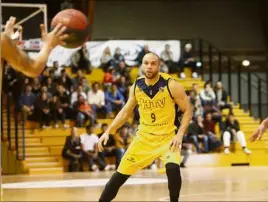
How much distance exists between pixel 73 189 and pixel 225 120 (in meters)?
10.0

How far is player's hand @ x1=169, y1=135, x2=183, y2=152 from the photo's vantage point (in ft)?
26.3

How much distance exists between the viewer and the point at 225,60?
28.1 metres

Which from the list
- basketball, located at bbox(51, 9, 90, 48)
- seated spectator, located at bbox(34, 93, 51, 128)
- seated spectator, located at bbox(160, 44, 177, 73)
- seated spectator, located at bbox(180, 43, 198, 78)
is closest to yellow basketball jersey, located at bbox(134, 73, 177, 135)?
basketball, located at bbox(51, 9, 90, 48)

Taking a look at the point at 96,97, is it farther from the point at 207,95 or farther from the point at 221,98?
the point at 221,98

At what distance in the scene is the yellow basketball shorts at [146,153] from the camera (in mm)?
8117

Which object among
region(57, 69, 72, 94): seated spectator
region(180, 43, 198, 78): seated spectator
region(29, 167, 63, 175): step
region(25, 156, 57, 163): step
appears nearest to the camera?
region(29, 167, 63, 175): step

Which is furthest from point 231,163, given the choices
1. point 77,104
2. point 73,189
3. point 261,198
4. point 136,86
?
point 136,86

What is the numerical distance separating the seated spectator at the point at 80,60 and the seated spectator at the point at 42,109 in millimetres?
2998

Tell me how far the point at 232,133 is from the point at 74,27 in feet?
56.3

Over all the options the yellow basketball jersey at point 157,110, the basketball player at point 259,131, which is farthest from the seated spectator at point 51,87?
the basketball player at point 259,131

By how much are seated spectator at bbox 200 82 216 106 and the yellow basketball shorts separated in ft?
48.8

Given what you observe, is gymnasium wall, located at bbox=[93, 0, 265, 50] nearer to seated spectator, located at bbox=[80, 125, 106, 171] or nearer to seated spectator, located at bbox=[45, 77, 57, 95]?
seated spectator, located at bbox=[45, 77, 57, 95]

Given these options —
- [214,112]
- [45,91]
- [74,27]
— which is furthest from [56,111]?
[74,27]

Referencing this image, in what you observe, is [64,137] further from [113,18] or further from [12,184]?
→ [113,18]
